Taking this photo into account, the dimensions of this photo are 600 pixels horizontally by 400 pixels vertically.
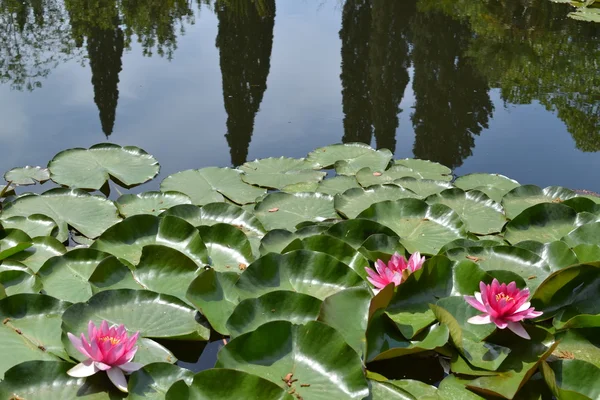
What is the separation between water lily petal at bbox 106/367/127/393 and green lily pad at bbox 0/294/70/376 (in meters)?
0.21

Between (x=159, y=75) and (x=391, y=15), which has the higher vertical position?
(x=391, y=15)

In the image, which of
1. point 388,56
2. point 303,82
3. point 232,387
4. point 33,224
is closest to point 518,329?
point 232,387

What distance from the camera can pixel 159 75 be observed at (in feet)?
16.4

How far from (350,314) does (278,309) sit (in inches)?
8.0

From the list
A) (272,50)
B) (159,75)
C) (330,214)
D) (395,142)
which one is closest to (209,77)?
(159,75)

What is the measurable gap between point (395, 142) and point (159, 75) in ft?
7.22

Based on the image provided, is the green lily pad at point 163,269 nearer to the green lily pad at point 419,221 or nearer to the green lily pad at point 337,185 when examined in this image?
the green lily pad at point 419,221

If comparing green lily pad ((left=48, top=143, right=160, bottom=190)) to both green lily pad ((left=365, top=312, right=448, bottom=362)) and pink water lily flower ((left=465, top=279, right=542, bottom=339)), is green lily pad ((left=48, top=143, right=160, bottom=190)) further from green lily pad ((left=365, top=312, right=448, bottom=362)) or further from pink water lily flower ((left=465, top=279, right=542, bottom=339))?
pink water lily flower ((left=465, top=279, right=542, bottom=339))

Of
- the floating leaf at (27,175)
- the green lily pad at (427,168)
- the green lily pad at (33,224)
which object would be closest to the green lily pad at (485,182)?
the green lily pad at (427,168)

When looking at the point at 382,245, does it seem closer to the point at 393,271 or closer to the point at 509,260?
the point at 393,271

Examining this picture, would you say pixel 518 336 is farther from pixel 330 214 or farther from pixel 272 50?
pixel 272 50

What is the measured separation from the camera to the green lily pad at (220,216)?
8.11 ft

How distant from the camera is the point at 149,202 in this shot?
2781 mm

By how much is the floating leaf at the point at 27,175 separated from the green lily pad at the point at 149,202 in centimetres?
67
